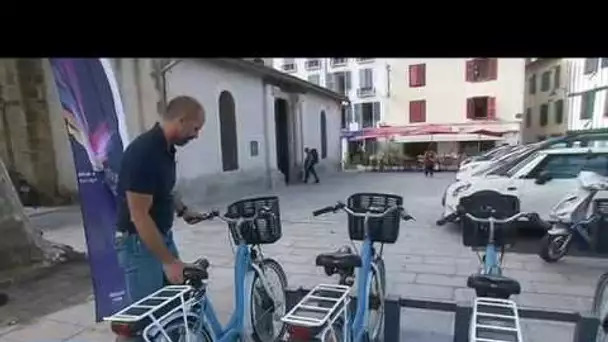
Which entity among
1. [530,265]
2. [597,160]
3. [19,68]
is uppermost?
[19,68]

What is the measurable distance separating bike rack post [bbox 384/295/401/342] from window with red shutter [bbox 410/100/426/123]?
20.9 meters

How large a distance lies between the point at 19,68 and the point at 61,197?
292 centimetres

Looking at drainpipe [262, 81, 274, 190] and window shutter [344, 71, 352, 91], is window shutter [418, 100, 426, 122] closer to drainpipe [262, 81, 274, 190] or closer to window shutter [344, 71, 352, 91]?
window shutter [344, 71, 352, 91]

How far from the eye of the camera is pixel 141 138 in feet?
7.13

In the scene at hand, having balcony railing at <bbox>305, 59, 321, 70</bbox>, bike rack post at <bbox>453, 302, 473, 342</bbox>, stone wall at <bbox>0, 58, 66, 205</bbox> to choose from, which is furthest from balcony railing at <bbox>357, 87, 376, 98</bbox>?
bike rack post at <bbox>453, 302, 473, 342</bbox>

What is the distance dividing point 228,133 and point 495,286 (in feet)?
28.5

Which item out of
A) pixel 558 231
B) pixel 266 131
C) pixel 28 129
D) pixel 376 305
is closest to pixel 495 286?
pixel 376 305

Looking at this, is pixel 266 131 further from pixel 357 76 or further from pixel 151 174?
pixel 357 76

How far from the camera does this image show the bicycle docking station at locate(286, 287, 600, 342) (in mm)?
2361

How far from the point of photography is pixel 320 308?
194 cm

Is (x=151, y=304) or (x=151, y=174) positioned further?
(x=151, y=174)

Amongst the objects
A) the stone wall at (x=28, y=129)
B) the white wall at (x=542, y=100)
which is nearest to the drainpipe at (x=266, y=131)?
the stone wall at (x=28, y=129)

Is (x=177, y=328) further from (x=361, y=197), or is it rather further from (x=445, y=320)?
(x=445, y=320)
